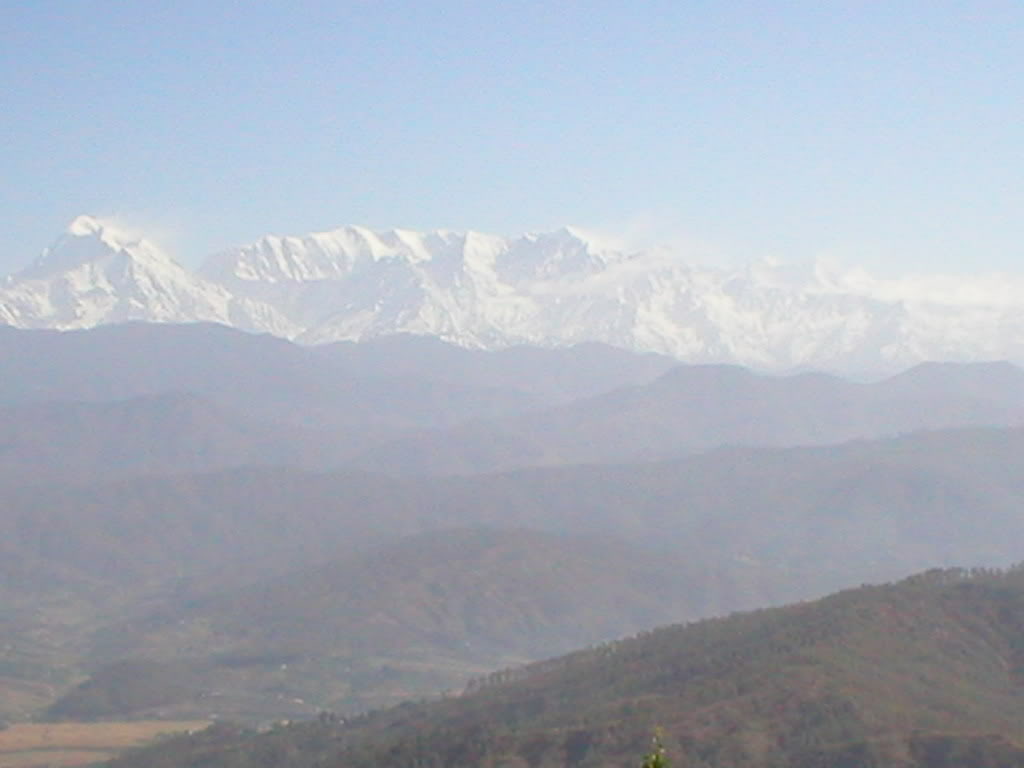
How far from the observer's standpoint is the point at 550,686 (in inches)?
6324

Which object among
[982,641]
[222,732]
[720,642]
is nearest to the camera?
[982,641]

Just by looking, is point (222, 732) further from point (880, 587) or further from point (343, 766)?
point (880, 587)

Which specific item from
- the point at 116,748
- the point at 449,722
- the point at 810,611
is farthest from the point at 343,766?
the point at 116,748

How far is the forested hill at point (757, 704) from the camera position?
124 meters

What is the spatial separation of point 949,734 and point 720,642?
4421cm

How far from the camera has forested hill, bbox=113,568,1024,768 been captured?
12350cm

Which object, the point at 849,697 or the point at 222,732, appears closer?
the point at 849,697

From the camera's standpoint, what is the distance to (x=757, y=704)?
433 feet

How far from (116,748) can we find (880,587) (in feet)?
288

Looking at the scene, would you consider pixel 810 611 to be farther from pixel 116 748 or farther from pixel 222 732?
pixel 116 748

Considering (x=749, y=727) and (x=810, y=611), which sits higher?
(x=810, y=611)

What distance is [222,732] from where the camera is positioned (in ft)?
583

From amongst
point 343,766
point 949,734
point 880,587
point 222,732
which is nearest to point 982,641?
point 880,587

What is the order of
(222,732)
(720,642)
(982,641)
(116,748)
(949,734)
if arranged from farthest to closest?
(116,748)
(222,732)
(720,642)
(982,641)
(949,734)
